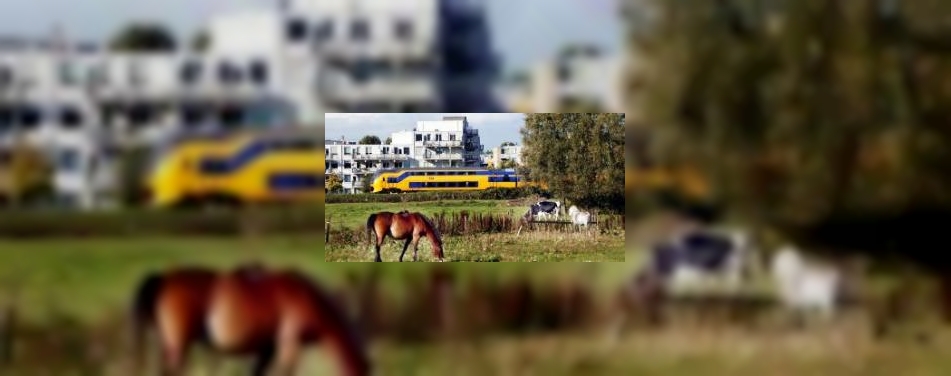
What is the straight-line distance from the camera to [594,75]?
6.95ft

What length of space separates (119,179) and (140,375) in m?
0.34

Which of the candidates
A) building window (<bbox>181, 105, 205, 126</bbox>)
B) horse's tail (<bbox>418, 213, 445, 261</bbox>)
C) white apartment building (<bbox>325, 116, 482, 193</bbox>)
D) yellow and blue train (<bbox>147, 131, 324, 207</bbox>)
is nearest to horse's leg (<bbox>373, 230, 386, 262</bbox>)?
horse's tail (<bbox>418, 213, 445, 261</bbox>)

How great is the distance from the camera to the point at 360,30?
2.04m

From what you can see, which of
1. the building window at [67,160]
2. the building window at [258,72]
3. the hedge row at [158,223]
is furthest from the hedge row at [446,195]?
the building window at [67,160]

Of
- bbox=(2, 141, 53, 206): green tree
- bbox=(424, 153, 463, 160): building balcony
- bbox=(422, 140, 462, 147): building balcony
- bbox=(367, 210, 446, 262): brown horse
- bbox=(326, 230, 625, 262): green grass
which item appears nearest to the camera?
bbox=(2, 141, 53, 206): green tree

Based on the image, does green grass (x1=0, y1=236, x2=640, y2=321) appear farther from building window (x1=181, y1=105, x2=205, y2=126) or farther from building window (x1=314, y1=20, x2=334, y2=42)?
building window (x1=314, y1=20, x2=334, y2=42)

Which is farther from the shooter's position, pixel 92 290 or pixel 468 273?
pixel 468 273

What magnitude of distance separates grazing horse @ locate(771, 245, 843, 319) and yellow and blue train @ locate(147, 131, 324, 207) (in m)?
0.95

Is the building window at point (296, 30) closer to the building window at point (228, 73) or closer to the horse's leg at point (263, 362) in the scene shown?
the building window at point (228, 73)

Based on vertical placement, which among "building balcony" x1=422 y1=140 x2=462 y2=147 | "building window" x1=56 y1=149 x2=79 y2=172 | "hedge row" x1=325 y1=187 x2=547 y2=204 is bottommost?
"hedge row" x1=325 y1=187 x2=547 y2=204

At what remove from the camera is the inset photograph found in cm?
218

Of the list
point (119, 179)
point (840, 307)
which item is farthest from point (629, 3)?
point (119, 179)

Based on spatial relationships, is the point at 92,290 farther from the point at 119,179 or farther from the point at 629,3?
the point at 629,3

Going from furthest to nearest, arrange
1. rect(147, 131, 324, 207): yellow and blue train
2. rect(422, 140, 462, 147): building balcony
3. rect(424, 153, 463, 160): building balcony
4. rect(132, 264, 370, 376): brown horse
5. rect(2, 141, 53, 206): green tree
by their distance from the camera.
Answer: rect(424, 153, 463, 160): building balcony, rect(422, 140, 462, 147): building balcony, rect(2, 141, 53, 206): green tree, rect(147, 131, 324, 207): yellow and blue train, rect(132, 264, 370, 376): brown horse
